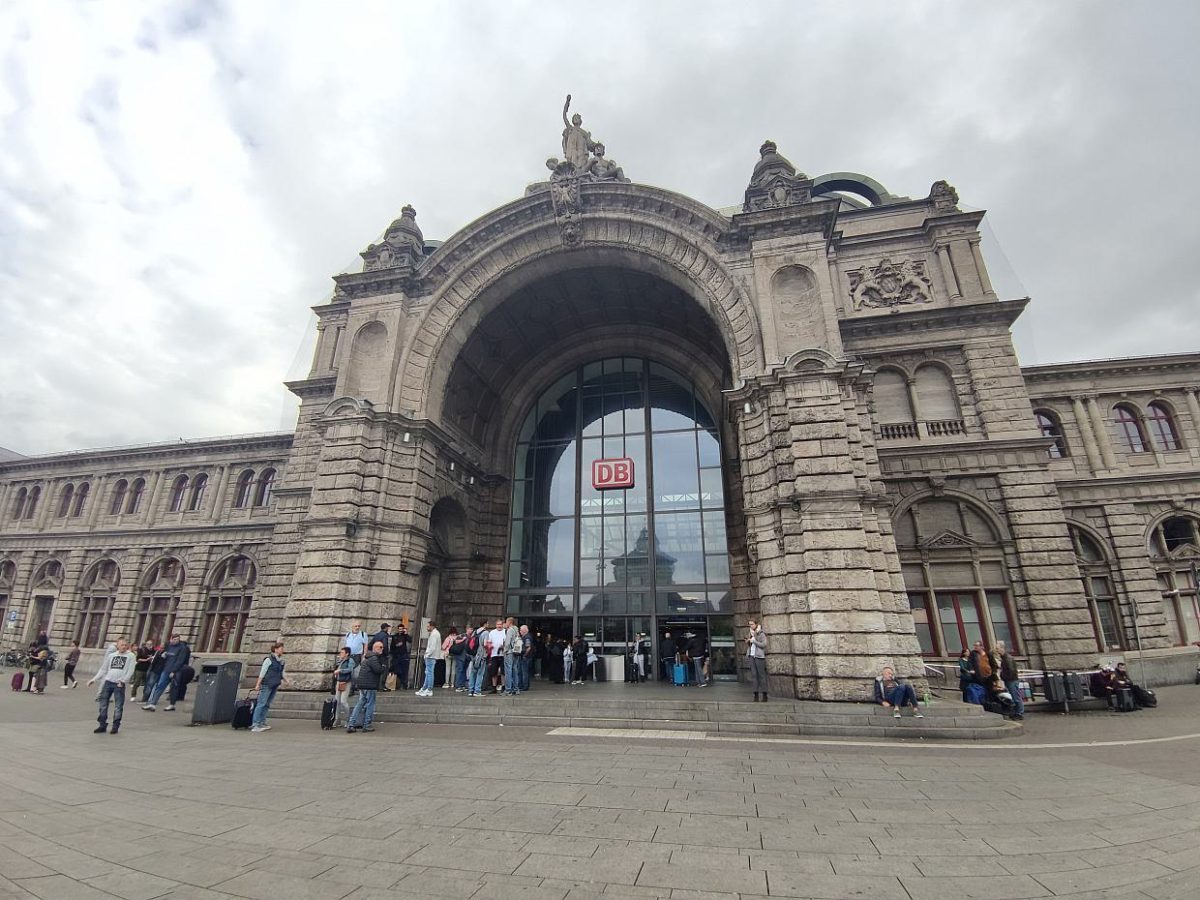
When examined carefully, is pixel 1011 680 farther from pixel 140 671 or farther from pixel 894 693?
pixel 140 671

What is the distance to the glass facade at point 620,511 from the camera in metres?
20.5

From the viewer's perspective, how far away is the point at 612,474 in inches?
875

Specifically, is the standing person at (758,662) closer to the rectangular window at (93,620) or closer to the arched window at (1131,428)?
the arched window at (1131,428)

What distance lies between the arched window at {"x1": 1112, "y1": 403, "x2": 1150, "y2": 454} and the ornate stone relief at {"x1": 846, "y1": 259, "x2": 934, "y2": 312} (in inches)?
461

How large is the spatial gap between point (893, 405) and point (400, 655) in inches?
743

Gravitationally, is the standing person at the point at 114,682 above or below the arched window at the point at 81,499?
below

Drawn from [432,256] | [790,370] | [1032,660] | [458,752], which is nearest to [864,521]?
[790,370]

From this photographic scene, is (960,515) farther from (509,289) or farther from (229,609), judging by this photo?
(229,609)

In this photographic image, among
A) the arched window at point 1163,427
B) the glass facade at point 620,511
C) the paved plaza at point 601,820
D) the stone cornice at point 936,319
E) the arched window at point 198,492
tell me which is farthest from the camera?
the arched window at point 198,492

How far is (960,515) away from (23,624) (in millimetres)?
51497

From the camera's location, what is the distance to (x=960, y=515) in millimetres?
18766

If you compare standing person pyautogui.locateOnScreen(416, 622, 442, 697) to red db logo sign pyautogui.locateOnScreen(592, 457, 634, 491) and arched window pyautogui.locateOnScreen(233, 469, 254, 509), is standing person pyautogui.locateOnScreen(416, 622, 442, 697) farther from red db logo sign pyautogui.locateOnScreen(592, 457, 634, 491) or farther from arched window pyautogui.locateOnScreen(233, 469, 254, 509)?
arched window pyautogui.locateOnScreen(233, 469, 254, 509)

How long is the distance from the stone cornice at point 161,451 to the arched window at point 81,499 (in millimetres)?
1454

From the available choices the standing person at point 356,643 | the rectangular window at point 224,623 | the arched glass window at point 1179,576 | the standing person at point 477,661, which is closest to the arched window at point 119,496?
the rectangular window at point 224,623
